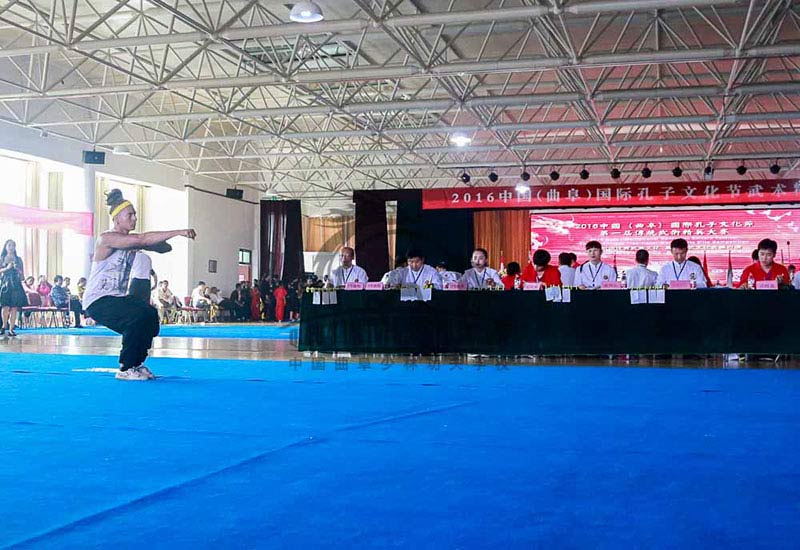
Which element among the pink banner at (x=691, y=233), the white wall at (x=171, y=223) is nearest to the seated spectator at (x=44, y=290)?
the white wall at (x=171, y=223)

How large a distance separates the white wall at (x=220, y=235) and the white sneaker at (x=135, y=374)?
15.6 meters

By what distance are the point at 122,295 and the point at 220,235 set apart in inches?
699

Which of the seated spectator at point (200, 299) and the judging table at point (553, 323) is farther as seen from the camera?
the seated spectator at point (200, 299)

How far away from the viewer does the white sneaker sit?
19.1 ft

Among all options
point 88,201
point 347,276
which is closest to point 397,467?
point 347,276

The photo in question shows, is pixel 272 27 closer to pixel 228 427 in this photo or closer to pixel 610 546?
pixel 228 427


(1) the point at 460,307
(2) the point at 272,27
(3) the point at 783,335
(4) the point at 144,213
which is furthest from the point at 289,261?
(3) the point at 783,335

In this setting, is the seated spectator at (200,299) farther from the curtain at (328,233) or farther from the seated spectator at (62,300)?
the curtain at (328,233)

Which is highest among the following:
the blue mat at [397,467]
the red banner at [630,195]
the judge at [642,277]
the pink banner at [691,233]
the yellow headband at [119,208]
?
the red banner at [630,195]

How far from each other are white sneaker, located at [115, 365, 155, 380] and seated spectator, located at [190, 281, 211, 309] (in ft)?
48.4

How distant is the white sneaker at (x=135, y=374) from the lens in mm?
5816

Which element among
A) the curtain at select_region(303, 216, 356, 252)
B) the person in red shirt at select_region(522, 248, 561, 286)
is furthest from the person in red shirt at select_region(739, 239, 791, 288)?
the curtain at select_region(303, 216, 356, 252)

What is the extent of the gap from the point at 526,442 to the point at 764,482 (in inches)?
39.1

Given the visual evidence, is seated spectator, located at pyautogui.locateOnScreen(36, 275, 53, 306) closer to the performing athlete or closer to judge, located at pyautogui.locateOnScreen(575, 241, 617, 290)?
the performing athlete
